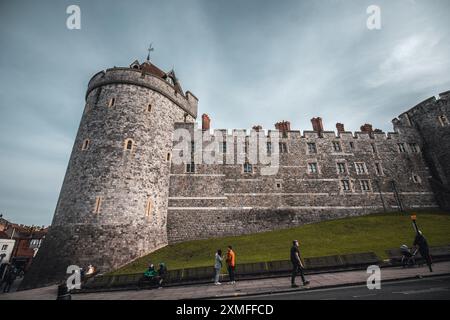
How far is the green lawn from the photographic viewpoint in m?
15.0

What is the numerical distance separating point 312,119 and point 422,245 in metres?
21.1

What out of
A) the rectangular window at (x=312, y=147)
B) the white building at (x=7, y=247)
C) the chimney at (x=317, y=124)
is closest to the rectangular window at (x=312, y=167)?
the rectangular window at (x=312, y=147)

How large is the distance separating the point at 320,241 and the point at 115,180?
17.2 meters

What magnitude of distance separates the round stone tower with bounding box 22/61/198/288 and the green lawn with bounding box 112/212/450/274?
2338 mm

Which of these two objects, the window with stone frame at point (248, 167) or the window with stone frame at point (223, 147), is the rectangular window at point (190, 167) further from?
the window with stone frame at point (248, 167)

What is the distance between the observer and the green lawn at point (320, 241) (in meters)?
15.0

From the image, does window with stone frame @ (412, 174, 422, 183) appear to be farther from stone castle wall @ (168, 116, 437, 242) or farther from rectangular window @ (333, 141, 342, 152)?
rectangular window @ (333, 141, 342, 152)

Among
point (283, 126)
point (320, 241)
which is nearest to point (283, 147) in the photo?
point (283, 126)

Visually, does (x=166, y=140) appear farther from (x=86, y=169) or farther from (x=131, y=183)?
(x=86, y=169)

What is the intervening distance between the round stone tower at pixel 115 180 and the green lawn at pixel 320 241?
234 cm

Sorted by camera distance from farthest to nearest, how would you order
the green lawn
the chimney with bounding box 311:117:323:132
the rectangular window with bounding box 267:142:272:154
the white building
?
the white building < the chimney with bounding box 311:117:323:132 < the rectangular window with bounding box 267:142:272:154 < the green lawn

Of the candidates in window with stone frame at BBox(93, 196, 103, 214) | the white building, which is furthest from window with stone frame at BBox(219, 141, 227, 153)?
the white building
